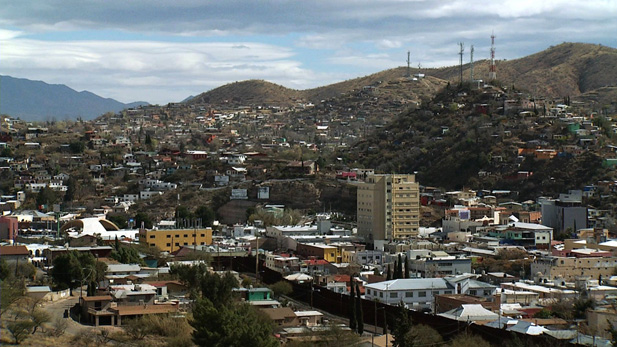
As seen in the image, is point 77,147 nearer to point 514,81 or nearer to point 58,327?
point 58,327

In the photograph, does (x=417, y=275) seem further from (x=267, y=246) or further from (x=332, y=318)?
(x=267, y=246)

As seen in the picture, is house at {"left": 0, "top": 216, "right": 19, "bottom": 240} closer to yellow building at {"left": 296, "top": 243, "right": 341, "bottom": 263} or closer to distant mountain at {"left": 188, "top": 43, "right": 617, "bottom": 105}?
yellow building at {"left": 296, "top": 243, "right": 341, "bottom": 263}

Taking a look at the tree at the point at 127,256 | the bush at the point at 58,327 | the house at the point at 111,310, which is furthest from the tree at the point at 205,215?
the bush at the point at 58,327

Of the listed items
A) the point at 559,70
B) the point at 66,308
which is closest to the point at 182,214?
the point at 66,308

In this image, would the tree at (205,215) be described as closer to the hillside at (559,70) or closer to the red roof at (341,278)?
the red roof at (341,278)

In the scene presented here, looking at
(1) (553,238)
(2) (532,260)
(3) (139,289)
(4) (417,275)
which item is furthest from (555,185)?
(3) (139,289)

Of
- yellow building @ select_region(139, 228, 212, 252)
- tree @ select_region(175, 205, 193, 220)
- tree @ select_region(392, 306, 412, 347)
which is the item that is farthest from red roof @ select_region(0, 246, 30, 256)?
tree @ select_region(392, 306, 412, 347)
